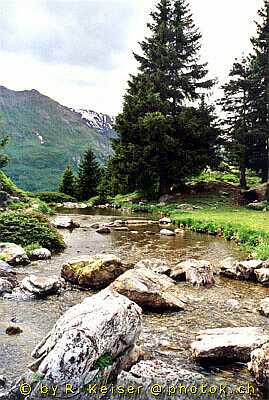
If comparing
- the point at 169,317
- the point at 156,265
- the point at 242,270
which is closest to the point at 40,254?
the point at 156,265

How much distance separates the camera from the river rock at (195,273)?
1405cm

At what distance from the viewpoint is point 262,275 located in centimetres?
1427

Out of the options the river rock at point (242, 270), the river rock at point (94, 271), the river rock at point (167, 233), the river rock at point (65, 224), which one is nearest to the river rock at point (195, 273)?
the river rock at point (242, 270)

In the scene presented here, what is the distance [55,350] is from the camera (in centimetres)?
629

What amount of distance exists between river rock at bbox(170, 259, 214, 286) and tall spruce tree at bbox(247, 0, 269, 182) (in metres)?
33.4

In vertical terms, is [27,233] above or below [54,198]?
above

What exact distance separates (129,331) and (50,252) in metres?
12.1

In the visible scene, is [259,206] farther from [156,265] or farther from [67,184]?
[67,184]

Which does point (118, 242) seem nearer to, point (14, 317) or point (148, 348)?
point (14, 317)

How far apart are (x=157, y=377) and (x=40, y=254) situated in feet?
37.4

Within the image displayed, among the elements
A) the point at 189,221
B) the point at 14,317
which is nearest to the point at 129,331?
the point at 14,317

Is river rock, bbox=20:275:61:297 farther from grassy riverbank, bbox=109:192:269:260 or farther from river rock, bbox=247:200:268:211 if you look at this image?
river rock, bbox=247:200:268:211

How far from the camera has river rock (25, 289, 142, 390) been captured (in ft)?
20.0

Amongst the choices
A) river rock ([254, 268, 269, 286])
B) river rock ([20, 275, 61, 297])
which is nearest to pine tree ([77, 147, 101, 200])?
river rock ([254, 268, 269, 286])
